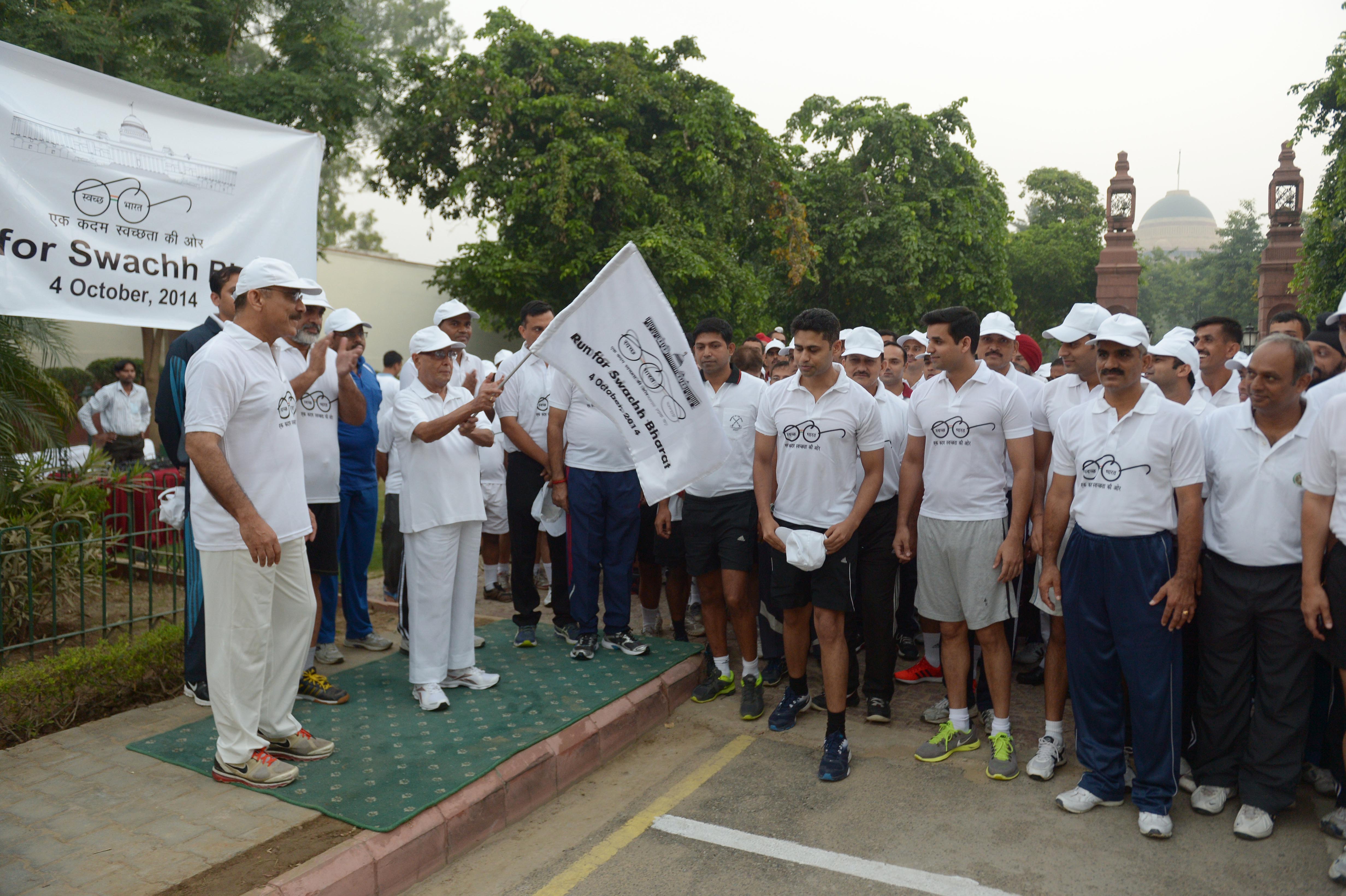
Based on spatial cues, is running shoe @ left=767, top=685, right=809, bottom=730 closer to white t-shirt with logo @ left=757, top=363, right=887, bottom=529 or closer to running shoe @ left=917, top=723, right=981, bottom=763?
running shoe @ left=917, top=723, right=981, bottom=763

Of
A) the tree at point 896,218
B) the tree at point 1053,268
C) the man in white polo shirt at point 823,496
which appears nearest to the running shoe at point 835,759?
the man in white polo shirt at point 823,496

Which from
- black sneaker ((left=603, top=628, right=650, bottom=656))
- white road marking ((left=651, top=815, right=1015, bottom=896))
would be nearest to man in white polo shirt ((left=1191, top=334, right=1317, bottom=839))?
white road marking ((left=651, top=815, right=1015, bottom=896))

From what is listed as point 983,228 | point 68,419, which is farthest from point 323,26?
point 983,228

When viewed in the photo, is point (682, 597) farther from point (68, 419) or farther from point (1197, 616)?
point (68, 419)

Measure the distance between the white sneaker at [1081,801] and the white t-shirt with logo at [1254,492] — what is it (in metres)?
1.19

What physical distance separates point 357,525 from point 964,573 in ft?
12.3

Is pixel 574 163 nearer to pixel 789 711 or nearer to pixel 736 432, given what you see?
pixel 736 432

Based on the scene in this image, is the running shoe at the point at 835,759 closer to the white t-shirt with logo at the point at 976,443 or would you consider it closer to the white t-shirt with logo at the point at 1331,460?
the white t-shirt with logo at the point at 976,443

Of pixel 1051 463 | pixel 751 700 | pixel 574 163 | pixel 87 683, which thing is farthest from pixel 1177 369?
pixel 574 163

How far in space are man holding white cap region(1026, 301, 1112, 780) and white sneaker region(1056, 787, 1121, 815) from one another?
27 cm

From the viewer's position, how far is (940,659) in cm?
558

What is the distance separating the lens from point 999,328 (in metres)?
5.80

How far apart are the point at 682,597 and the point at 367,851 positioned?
305cm

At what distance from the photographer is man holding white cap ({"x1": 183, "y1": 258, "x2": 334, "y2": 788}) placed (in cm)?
374
